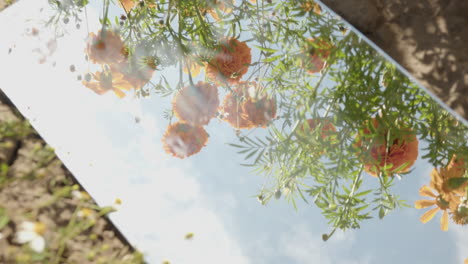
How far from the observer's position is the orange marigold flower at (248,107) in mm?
684

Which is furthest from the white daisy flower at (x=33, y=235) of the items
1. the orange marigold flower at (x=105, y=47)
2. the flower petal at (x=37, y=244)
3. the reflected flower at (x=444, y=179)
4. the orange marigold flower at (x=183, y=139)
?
the reflected flower at (x=444, y=179)

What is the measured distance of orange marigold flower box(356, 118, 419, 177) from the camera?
61 cm

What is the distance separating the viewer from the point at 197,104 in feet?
2.21

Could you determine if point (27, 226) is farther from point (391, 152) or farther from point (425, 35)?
point (391, 152)

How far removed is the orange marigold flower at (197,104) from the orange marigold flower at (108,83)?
0.12 m

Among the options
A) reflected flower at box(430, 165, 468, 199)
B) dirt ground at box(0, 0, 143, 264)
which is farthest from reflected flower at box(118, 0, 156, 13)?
reflected flower at box(430, 165, 468, 199)

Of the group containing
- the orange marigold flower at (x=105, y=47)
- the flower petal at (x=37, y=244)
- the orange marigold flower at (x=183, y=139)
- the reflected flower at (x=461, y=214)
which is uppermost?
the orange marigold flower at (x=105, y=47)

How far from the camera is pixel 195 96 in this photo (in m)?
0.67

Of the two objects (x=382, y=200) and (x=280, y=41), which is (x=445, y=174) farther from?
(x=280, y=41)

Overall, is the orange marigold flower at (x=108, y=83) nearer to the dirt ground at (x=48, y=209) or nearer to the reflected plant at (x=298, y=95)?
the reflected plant at (x=298, y=95)

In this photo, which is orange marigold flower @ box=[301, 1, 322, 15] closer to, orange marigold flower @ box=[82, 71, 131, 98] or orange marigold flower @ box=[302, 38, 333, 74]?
orange marigold flower @ box=[302, 38, 333, 74]

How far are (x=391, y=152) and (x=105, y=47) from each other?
54 cm

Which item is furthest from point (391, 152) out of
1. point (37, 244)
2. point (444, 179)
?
point (37, 244)

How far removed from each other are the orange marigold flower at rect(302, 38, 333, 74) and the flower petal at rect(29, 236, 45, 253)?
0.49 metres
